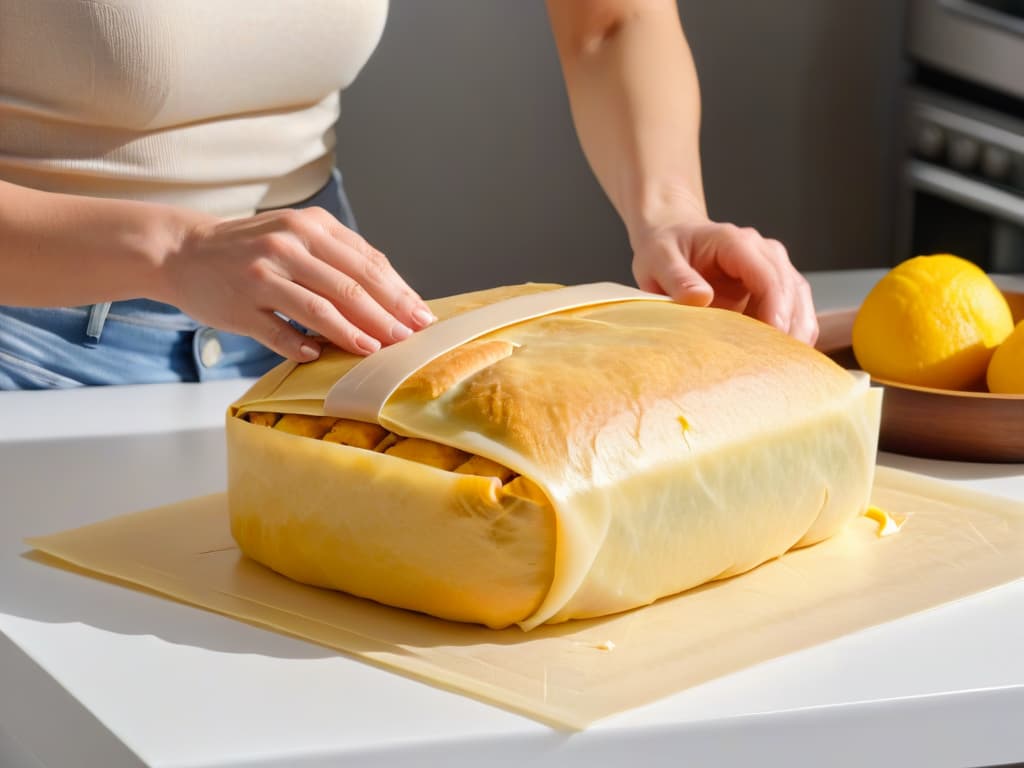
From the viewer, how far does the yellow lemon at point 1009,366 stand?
835 mm

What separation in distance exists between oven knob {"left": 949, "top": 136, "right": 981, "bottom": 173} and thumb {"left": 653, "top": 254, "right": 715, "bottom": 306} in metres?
1.17

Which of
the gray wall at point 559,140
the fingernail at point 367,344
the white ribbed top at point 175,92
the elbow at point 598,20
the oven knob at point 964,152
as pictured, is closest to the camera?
the fingernail at point 367,344

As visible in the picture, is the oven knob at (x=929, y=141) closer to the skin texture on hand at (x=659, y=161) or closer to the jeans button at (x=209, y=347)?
the skin texture on hand at (x=659, y=161)

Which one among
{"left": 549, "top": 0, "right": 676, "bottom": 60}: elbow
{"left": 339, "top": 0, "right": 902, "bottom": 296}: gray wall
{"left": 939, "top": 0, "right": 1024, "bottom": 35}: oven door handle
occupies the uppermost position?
{"left": 549, "top": 0, "right": 676, "bottom": 60}: elbow

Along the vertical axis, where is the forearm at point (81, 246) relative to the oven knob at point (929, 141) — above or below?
above

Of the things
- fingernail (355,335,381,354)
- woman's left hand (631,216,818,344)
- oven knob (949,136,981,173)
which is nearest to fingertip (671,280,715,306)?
woman's left hand (631,216,818,344)

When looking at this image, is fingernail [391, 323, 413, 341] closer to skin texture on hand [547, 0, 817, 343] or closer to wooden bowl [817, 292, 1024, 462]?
skin texture on hand [547, 0, 817, 343]

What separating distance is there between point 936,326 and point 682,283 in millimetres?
163

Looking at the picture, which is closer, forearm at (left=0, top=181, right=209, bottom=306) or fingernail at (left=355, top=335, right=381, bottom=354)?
fingernail at (left=355, top=335, right=381, bottom=354)

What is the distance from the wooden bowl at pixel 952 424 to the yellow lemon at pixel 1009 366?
0.05ft

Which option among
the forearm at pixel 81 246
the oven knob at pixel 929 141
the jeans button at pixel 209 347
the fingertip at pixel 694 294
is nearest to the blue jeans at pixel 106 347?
the jeans button at pixel 209 347

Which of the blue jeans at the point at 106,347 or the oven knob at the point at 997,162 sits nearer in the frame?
the blue jeans at the point at 106,347

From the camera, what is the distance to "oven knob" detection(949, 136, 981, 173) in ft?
6.34

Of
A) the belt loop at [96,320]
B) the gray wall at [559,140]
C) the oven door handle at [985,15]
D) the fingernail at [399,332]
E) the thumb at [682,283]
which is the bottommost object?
the gray wall at [559,140]
